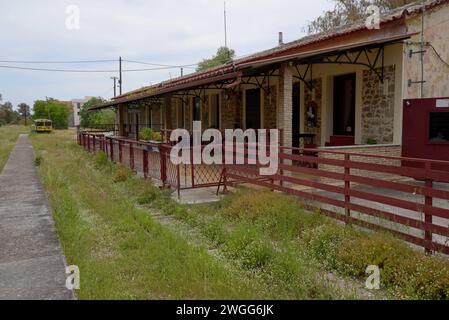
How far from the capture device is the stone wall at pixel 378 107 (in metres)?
9.88

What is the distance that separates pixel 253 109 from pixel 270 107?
1.39 m

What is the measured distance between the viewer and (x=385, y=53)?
988cm

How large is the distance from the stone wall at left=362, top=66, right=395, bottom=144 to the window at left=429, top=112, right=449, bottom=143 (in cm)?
101

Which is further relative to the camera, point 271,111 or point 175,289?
point 271,111

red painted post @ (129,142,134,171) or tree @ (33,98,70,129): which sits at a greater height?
tree @ (33,98,70,129)

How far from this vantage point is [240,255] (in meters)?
4.68

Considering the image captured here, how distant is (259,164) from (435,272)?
4.20 meters

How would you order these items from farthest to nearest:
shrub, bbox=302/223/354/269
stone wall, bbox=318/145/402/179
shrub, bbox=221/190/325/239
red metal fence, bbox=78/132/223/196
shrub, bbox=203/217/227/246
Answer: stone wall, bbox=318/145/402/179
red metal fence, bbox=78/132/223/196
shrub, bbox=221/190/325/239
shrub, bbox=203/217/227/246
shrub, bbox=302/223/354/269

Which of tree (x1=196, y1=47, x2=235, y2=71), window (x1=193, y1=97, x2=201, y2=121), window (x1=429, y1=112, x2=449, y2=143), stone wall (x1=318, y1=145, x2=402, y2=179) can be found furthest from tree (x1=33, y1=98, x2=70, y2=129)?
window (x1=429, y1=112, x2=449, y2=143)

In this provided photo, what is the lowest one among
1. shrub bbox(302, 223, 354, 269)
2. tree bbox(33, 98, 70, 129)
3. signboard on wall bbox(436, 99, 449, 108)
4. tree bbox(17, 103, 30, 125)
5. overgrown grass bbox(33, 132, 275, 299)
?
overgrown grass bbox(33, 132, 275, 299)

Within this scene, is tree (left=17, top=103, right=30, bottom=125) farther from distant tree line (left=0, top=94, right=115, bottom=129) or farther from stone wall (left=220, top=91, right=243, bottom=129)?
stone wall (left=220, top=91, right=243, bottom=129)

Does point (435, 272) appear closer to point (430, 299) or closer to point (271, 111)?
point (430, 299)

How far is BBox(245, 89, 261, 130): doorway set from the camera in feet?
50.2
